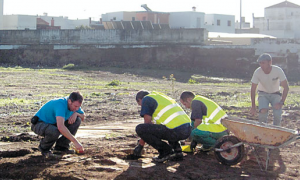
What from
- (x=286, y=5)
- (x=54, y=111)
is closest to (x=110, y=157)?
(x=54, y=111)

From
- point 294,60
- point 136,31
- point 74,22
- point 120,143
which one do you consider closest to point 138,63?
point 136,31

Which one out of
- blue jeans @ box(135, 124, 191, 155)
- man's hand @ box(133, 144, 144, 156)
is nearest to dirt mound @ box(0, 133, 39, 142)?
man's hand @ box(133, 144, 144, 156)

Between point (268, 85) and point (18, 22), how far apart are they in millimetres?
54628

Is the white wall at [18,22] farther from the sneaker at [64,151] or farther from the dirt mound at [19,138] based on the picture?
the sneaker at [64,151]

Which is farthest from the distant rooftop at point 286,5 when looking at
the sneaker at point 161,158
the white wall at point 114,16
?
the sneaker at point 161,158

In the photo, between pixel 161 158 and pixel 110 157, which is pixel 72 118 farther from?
pixel 161 158

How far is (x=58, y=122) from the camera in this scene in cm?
633

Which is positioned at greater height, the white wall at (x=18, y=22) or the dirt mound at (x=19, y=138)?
the white wall at (x=18, y=22)

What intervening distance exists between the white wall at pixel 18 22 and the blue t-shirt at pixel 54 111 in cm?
5399

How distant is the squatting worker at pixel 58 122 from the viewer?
6352 mm

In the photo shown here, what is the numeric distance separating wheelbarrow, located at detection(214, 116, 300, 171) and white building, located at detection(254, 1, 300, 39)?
56.6 m

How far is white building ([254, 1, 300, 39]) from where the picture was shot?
201 ft

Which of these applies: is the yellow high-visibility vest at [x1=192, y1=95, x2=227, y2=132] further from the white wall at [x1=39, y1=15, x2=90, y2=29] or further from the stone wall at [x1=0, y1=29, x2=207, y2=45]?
the white wall at [x1=39, y1=15, x2=90, y2=29]

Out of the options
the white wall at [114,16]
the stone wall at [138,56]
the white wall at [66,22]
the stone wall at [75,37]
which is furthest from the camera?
the white wall at [66,22]
